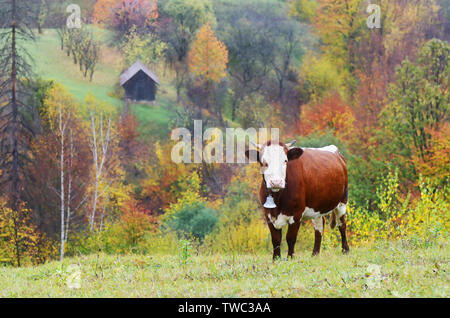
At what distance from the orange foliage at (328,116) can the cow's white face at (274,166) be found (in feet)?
165

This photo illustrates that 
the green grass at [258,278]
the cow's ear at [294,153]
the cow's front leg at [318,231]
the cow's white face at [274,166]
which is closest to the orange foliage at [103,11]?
the cow's front leg at [318,231]

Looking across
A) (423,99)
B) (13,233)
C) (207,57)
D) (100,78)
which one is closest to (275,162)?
(13,233)

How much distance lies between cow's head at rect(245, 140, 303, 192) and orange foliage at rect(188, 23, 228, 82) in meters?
64.9

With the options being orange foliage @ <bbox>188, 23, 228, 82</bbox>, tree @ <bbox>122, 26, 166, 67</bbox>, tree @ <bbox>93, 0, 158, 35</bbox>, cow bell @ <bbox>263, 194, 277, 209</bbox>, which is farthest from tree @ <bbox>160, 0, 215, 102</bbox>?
cow bell @ <bbox>263, 194, 277, 209</bbox>

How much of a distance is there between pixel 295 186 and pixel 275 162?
78 centimetres

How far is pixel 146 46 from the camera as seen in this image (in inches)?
3017

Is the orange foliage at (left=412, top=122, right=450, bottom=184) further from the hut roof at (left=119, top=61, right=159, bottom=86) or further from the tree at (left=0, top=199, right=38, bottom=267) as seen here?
the hut roof at (left=119, top=61, right=159, bottom=86)

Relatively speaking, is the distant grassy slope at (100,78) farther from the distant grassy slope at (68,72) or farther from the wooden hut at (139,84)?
the wooden hut at (139,84)

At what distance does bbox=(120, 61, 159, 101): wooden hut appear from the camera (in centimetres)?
6719

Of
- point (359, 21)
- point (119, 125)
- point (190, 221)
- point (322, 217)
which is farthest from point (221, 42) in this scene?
point (322, 217)

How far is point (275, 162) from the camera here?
9516 millimetres

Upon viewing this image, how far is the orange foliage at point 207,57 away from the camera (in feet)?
243
